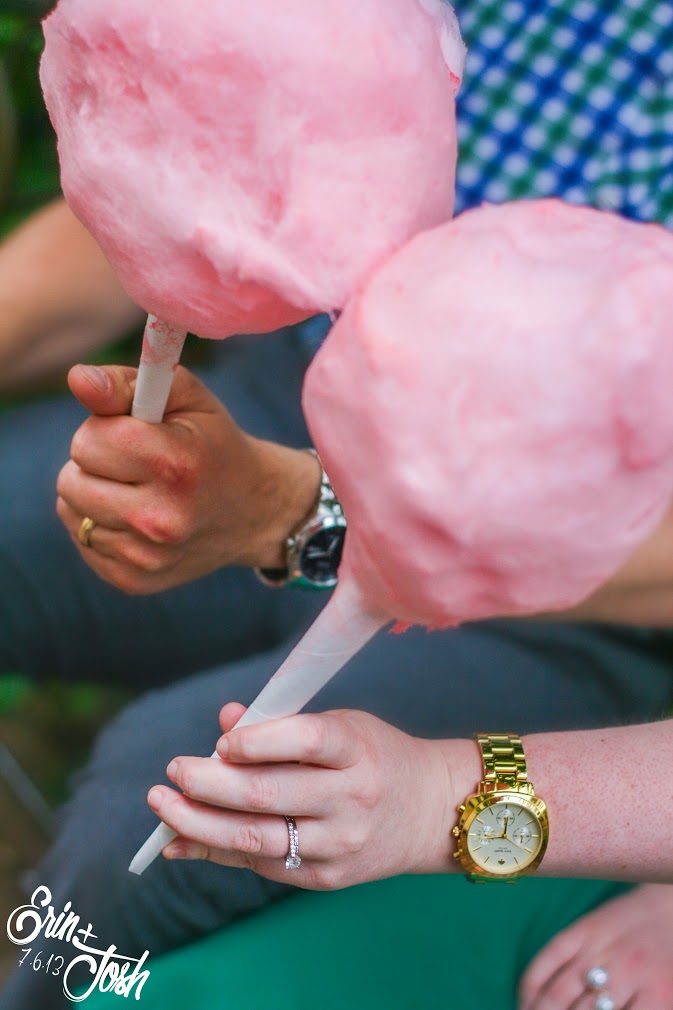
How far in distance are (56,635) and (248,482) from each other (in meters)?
0.38

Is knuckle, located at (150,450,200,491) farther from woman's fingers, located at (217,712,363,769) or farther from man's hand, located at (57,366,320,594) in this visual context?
woman's fingers, located at (217,712,363,769)

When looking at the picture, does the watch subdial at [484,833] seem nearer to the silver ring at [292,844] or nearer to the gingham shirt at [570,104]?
the silver ring at [292,844]

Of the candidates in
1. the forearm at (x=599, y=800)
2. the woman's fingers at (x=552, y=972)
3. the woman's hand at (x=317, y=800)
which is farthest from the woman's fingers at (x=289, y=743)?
the woman's fingers at (x=552, y=972)

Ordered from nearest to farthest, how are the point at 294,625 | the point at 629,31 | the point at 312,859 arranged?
1. the point at 312,859
2. the point at 629,31
3. the point at 294,625

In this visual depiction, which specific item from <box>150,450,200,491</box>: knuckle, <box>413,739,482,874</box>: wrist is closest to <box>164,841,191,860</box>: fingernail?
<box>413,739,482,874</box>: wrist

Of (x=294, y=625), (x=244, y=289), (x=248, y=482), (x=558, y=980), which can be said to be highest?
(x=244, y=289)

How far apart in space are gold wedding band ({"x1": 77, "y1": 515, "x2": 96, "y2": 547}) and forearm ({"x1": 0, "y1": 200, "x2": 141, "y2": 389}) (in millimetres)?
313

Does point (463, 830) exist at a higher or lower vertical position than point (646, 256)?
lower

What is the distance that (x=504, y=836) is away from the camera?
0.64 meters

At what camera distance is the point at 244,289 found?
46 cm

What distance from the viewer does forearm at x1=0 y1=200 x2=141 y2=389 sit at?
0.96m

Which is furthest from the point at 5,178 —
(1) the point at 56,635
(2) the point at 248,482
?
(2) the point at 248,482

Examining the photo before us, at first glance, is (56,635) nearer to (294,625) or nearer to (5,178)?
(294,625)

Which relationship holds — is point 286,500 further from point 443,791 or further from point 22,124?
point 22,124
